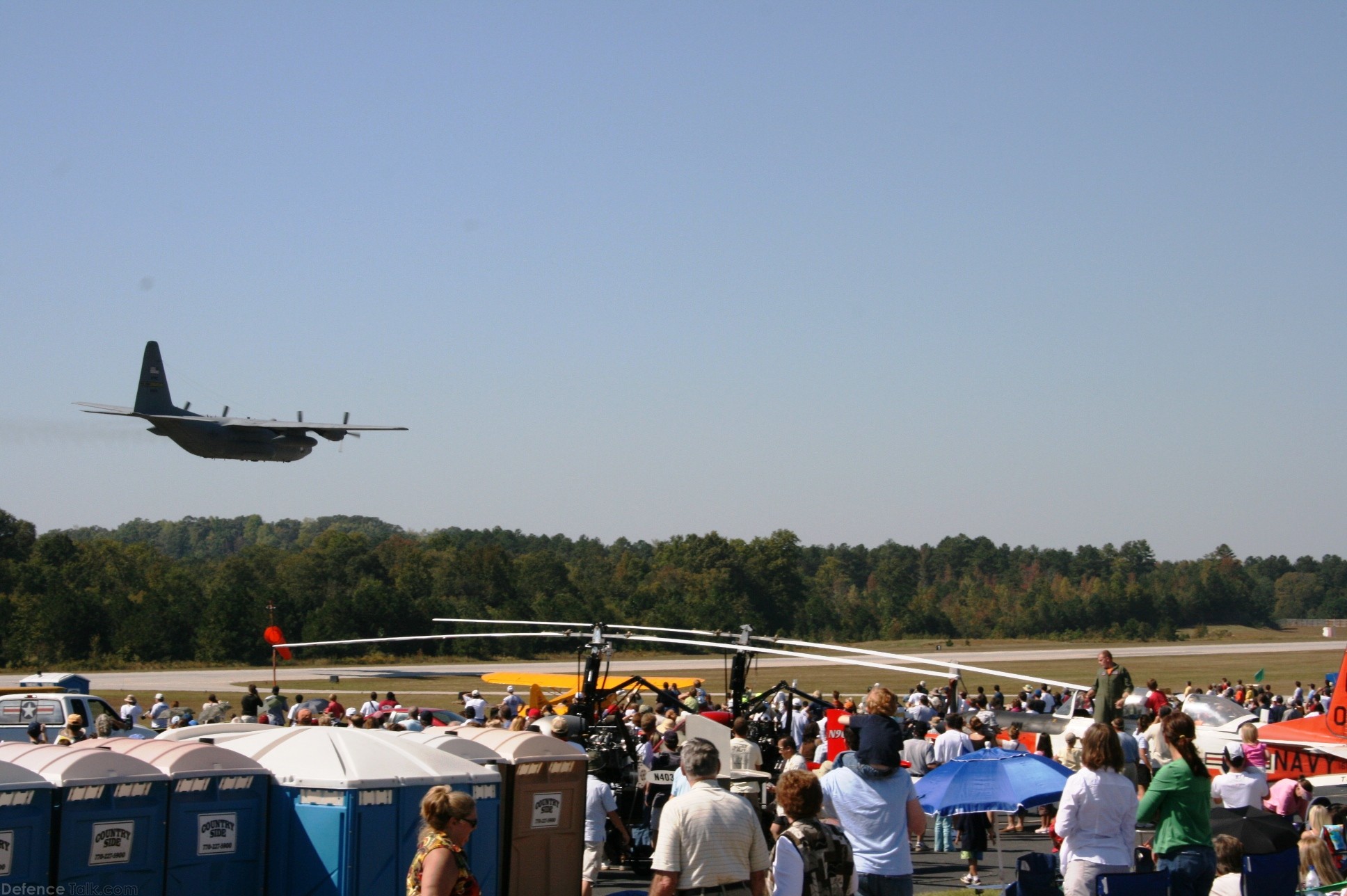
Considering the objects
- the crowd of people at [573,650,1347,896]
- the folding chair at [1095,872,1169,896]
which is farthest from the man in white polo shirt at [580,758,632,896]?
the folding chair at [1095,872,1169,896]

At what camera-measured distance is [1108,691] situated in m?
13.6

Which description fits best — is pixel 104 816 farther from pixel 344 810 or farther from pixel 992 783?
pixel 992 783

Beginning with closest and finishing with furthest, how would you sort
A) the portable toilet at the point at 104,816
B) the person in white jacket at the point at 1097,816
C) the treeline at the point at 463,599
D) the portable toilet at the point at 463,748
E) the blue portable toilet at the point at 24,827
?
1. the blue portable toilet at the point at 24,827
2. the portable toilet at the point at 104,816
3. the person in white jacket at the point at 1097,816
4. the portable toilet at the point at 463,748
5. the treeline at the point at 463,599

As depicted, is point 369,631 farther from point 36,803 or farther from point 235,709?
point 36,803

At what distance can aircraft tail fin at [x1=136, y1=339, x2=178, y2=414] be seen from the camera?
41438 mm

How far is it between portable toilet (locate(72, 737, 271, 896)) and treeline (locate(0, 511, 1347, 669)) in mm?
39182

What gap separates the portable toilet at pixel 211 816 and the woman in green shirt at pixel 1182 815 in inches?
182

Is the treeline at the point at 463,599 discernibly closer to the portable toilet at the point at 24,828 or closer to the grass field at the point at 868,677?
the grass field at the point at 868,677

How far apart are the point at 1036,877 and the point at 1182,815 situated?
0.84 metres

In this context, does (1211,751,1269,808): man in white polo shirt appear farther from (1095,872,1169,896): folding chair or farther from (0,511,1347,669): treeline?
(0,511,1347,669): treeline

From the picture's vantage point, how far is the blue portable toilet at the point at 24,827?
227 inches

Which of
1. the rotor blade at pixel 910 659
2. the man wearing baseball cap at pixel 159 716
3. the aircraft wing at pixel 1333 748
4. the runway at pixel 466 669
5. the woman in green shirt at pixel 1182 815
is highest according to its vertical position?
the rotor blade at pixel 910 659

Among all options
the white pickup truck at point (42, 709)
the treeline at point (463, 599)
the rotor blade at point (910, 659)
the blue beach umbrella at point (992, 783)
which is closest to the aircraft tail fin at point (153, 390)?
the treeline at point (463, 599)

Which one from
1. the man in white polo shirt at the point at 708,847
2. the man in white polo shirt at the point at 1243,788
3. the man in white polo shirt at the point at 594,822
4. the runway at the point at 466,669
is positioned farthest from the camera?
the runway at the point at 466,669
